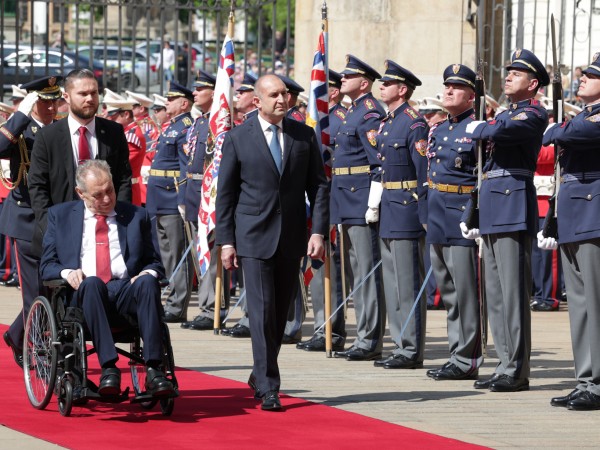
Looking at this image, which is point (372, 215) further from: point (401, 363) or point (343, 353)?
point (401, 363)

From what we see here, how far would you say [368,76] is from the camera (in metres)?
11.4

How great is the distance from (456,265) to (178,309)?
4.14 m

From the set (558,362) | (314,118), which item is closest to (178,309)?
(314,118)

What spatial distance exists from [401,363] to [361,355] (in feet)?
1.65

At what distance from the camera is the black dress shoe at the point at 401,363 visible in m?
10.6

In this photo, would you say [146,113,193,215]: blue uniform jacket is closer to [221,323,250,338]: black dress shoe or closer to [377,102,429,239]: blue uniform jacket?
[221,323,250,338]: black dress shoe

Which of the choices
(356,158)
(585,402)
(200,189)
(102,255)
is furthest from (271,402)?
(200,189)

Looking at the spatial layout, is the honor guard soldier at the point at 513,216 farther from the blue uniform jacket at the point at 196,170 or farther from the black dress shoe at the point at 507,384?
the blue uniform jacket at the point at 196,170

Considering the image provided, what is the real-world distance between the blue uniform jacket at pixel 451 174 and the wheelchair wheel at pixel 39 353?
106 inches

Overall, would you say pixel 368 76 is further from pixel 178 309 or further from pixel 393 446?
pixel 393 446

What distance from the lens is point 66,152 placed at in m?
9.48

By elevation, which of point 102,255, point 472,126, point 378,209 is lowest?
point 102,255

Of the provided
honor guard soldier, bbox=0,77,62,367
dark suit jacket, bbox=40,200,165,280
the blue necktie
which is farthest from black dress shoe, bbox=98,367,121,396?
honor guard soldier, bbox=0,77,62,367

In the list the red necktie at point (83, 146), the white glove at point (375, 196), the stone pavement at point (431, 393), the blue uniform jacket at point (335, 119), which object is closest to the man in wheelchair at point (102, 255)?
the red necktie at point (83, 146)
